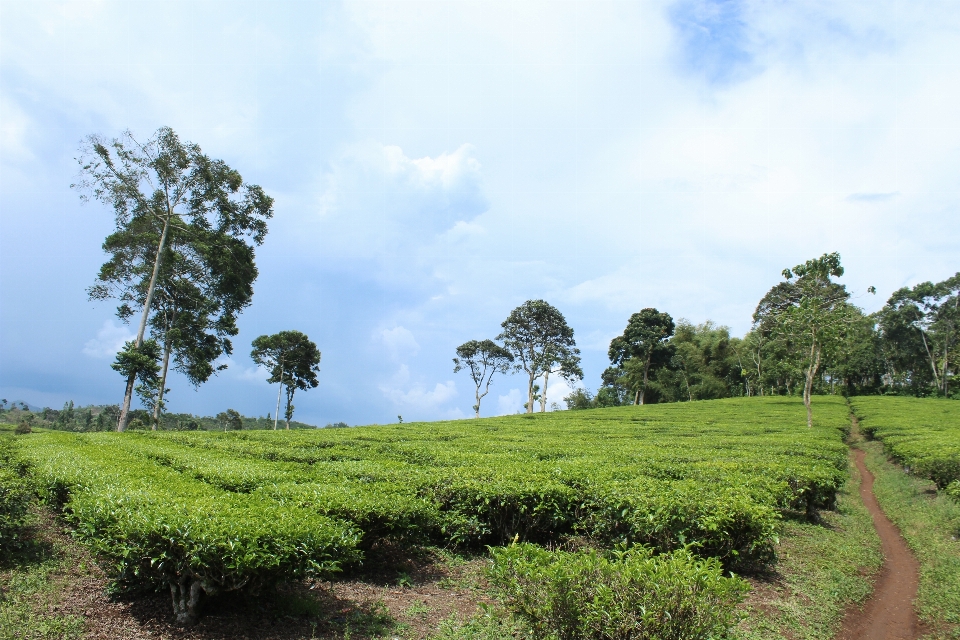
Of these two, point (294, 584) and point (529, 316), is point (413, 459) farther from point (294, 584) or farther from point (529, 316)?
point (529, 316)

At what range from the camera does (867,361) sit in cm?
5962

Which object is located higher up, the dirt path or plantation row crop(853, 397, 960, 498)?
plantation row crop(853, 397, 960, 498)

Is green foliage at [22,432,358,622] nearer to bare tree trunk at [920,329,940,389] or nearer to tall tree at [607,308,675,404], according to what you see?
tall tree at [607,308,675,404]

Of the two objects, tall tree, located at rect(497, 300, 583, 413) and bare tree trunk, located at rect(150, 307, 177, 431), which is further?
tall tree, located at rect(497, 300, 583, 413)

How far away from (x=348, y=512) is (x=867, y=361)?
71496mm

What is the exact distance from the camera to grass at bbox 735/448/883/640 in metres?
5.41

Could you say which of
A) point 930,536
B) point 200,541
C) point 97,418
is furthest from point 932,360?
point 97,418

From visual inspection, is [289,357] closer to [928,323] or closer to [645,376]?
[645,376]

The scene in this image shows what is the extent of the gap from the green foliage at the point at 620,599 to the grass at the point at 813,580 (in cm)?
168

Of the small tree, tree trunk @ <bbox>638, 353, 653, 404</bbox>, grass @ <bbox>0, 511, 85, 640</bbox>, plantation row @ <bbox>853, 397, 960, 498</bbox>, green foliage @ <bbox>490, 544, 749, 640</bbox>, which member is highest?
tree trunk @ <bbox>638, 353, 653, 404</bbox>

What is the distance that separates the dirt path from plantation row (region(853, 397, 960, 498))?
3477 mm

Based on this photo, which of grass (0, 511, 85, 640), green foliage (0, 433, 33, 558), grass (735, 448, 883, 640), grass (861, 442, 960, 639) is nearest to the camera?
grass (0, 511, 85, 640)

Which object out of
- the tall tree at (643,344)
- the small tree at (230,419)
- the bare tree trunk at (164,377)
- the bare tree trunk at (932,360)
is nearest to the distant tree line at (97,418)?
the small tree at (230,419)

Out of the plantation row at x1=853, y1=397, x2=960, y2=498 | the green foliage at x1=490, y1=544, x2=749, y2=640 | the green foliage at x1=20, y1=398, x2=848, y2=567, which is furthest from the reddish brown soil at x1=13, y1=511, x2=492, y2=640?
the plantation row at x1=853, y1=397, x2=960, y2=498
